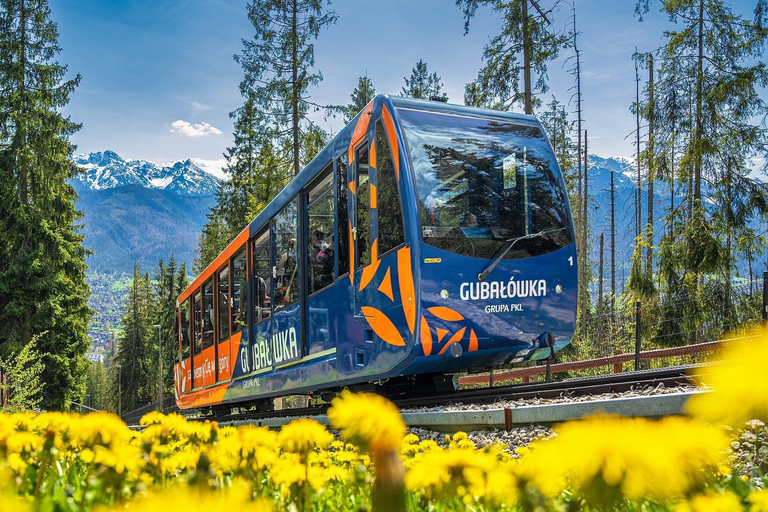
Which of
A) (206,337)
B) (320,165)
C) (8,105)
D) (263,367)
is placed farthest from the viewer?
(8,105)

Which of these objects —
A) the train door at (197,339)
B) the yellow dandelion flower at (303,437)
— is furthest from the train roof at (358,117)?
the yellow dandelion flower at (303,437)

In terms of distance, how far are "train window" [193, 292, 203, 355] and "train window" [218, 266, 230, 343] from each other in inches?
75.5

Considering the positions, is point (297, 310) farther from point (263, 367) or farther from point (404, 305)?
point (404, 305)

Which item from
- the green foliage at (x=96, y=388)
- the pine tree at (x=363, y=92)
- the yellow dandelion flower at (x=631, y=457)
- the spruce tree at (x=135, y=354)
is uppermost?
the pine tree at (x=363, y=92)

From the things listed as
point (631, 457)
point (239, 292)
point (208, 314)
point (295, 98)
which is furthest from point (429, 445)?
point (295, 98)

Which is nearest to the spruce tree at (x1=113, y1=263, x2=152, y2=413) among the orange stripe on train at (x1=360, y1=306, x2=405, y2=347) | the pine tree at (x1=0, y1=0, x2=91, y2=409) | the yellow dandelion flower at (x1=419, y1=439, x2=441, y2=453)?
the pine tree at (x1=0, y1=0, x2=91, y2=409)

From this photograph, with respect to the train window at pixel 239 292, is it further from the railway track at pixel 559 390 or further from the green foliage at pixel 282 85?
the green foliage at pixel 282 85

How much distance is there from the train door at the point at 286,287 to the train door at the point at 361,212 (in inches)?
58.8

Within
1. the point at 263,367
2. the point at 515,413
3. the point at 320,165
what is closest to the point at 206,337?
the point at 263,367

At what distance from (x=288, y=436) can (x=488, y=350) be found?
218 inches

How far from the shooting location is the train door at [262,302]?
9555 millimetres

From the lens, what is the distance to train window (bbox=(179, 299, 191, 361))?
15859 millimetres

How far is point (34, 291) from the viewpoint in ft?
93.0

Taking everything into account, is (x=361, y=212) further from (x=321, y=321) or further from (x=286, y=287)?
(x=286, y=287)
